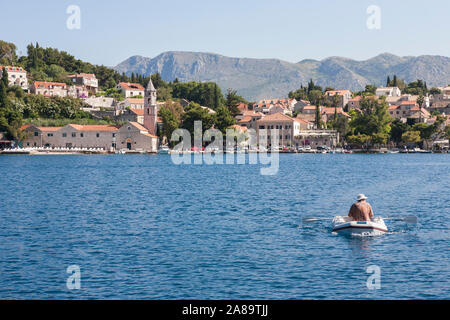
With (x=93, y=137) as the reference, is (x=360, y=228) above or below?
below

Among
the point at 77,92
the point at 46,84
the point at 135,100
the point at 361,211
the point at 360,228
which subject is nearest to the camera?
the point at 360,228

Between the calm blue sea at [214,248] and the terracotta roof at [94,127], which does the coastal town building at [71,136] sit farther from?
the calm blue sea at [214,248]

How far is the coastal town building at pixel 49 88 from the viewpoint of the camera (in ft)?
548

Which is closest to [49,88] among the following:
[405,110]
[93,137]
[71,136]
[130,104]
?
[130,104]

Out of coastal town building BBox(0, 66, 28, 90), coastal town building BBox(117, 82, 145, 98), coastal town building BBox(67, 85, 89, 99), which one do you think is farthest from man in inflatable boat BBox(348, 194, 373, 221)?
coastal town building BBox(117, 82, 145, 98)

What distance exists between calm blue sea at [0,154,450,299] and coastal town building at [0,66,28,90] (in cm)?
13047

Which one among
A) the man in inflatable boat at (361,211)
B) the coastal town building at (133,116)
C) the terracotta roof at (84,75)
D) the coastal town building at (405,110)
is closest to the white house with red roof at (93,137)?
the coastal town building at (133,116)

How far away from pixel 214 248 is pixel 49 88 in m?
154

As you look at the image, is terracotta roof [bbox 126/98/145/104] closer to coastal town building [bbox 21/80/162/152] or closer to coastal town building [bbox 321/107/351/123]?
coastal town building [bbox 21/80/162/152]

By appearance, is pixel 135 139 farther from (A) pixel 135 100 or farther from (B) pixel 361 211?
(B) pixel 361 211

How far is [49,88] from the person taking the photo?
168250 millimetres

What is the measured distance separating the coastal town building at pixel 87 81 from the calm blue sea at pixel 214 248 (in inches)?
5627

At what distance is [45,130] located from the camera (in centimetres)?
13488
